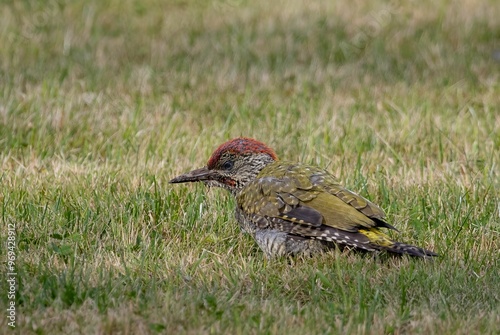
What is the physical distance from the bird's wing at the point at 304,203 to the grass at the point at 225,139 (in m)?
0.21

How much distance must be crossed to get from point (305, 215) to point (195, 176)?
1.05 m

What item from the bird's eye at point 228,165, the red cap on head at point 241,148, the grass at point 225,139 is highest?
the red cap on head at point 241,148

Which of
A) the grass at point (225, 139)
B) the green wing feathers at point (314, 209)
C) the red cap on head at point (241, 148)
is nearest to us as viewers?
the grass at point (225, 139)

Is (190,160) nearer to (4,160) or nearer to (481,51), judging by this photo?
(4,160)

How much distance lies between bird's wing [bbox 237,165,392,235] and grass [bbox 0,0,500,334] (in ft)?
0.69

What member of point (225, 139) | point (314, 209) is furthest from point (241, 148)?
point (225, 139)

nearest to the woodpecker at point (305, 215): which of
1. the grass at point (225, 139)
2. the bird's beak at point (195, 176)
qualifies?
the grass at point (225, 139)

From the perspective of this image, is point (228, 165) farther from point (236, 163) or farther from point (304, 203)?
point (304, 203)

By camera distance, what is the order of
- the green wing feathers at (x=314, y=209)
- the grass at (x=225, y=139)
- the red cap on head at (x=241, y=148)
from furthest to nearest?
1. the red cap on head at (x=241, y=148)
2. the green wing feathers at (x=314, y=209)
3. the grass at (x=225, y=139)

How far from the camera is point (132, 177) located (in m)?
6.57

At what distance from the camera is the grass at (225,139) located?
4.59 m

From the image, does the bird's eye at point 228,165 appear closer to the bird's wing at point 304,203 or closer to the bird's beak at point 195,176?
the bird's beak at point 195,176

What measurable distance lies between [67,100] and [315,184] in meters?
3.30

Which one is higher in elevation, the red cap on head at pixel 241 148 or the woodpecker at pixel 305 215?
the red cap on head at pixel 241 148
